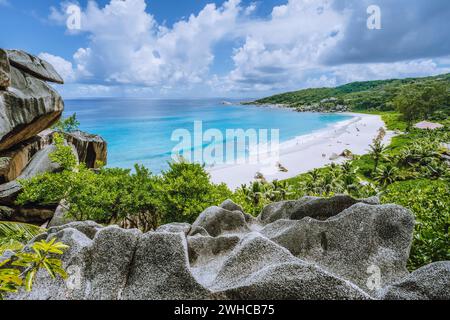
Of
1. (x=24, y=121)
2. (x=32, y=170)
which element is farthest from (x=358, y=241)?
(x=32, y=170)

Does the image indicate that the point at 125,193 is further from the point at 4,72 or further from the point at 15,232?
the point at 4,72

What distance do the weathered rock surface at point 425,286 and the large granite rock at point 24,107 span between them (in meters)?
23.2

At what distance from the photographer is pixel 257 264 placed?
5.24 meters

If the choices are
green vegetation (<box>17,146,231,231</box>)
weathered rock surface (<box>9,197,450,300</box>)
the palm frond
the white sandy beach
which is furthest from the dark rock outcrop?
the white sandy beach

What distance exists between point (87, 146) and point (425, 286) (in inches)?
1280

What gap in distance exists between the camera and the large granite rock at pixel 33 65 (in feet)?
69.2

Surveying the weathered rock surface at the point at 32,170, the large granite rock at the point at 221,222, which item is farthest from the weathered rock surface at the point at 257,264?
the weathered rock surface at the point at 32,170

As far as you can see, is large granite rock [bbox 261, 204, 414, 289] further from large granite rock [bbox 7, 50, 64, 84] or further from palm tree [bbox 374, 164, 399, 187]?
palm tree [bbox 374, 164, 399, 187]

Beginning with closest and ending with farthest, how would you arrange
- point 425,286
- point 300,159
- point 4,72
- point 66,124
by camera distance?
point 425,286, point 4,72, point 66,124, point 300,159

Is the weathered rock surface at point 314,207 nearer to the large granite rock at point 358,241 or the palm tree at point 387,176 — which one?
the large granite rock at point 358,241

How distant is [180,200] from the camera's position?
16.7 meters

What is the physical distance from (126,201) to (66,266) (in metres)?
13.0

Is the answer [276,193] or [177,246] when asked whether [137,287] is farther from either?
[276,193]
